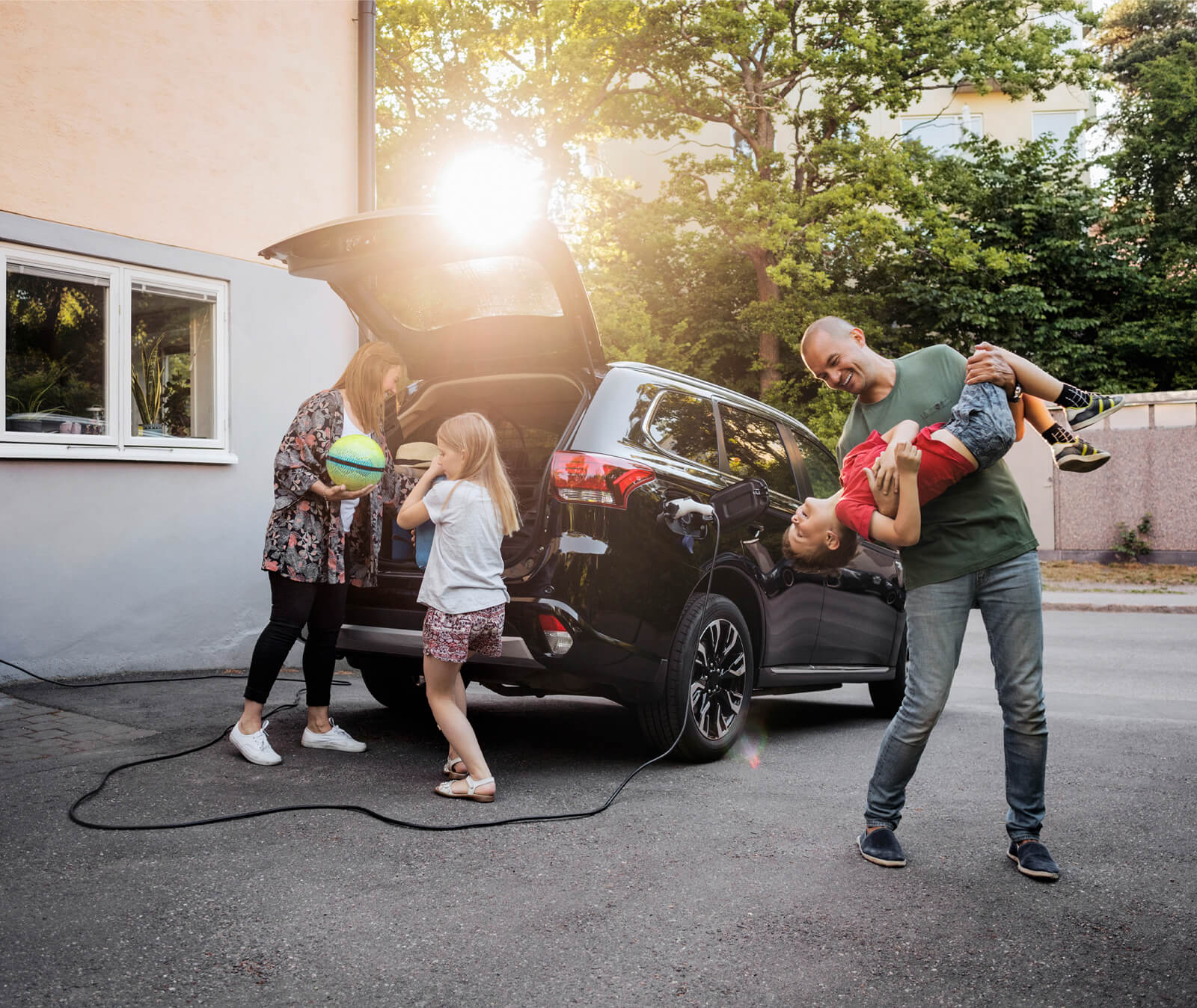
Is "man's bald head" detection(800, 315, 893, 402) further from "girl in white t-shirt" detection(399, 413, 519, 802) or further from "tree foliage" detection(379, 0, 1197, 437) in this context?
"tree foliage" detection(379, 0, 1197, 437)

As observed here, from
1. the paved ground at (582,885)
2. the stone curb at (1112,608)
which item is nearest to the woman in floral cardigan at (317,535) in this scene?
the paved ground at (582,885)

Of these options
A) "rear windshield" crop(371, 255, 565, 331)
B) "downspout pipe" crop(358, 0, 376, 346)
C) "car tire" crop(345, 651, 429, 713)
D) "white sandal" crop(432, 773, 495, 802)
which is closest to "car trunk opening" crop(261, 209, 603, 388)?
"rear windshield" crop(371, 255, 565, 331)

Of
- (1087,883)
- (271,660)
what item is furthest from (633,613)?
(1087,883)

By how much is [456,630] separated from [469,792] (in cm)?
67

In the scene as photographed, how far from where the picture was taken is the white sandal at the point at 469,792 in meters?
4.40

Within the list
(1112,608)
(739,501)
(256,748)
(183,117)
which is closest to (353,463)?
(256,748)

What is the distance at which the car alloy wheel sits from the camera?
16.5 feet

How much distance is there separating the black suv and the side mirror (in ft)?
0.08

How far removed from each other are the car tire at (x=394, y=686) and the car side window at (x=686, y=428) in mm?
1731

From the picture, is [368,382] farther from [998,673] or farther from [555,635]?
[998,673]

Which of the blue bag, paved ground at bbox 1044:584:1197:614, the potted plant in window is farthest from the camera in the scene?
paved ground at bbox 1044:584:1197:614

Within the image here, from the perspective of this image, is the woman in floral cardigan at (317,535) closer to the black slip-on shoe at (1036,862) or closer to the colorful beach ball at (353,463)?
the colorful beach ball at (353,463)

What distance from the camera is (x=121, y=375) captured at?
290 inches

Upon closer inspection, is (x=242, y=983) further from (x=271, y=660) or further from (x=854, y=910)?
(x=271, y=660)
